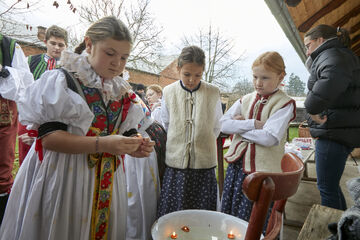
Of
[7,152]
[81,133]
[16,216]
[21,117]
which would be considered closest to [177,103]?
[81,133]

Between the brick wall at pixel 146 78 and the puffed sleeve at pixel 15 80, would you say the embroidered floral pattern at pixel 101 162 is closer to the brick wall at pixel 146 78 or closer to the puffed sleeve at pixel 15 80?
the puffed sleeve at pixel 15 80

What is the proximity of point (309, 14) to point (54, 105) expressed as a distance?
374 cm

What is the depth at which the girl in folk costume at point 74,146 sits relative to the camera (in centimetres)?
99

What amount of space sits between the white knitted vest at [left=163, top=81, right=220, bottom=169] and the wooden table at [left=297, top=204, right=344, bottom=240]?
834mm

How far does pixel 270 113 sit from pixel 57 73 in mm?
1333

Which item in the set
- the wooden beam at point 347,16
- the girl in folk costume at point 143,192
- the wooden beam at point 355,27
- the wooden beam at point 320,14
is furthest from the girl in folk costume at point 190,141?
the wooden beam at point 355,27

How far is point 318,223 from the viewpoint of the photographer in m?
1.05

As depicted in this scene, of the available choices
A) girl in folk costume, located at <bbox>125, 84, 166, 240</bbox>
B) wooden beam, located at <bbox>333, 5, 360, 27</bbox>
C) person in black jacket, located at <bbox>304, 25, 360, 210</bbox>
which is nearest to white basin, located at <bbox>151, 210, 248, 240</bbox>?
girl in folk costume, located at <bbox>125, 84, 166, 240</bbox>

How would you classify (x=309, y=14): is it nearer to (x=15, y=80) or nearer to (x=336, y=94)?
(x=336, y=94)

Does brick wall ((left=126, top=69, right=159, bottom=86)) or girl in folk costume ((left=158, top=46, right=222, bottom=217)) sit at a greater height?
brick wall ((left=126, top=69, right=159, bottom=86))

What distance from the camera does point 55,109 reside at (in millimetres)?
975

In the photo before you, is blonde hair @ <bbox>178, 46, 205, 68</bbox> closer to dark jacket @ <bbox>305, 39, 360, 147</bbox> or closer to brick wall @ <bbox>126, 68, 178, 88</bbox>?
dark jacket @ <bbox>305, 39, 360, 147</bbox>

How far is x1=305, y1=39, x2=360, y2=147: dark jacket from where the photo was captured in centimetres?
176

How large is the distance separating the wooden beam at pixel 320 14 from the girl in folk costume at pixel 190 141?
2.59 metres
